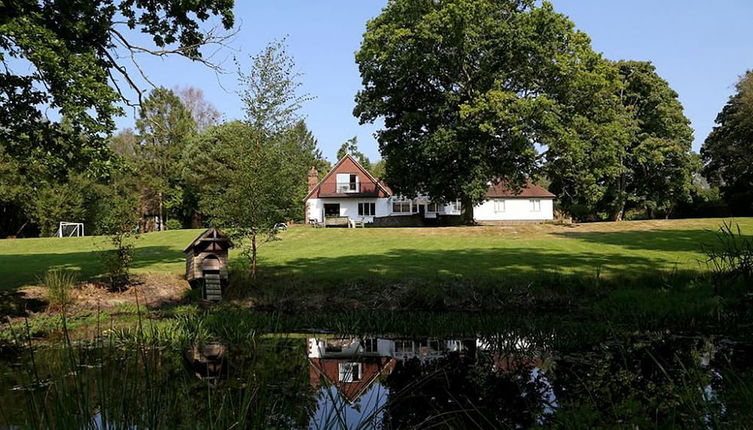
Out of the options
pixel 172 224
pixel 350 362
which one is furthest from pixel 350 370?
pixel 172 224

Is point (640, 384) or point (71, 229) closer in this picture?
point (640, 384)

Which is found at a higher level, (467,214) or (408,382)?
(467,214)

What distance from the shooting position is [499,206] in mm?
59281

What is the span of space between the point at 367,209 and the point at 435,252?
36.1m

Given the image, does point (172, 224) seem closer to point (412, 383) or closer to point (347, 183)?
point (347, 183)

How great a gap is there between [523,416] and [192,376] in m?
4.46

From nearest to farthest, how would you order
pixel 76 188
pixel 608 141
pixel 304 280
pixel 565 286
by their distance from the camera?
pixel 565 286, pixel 304 280, pixel 608 141, pixel 76 188

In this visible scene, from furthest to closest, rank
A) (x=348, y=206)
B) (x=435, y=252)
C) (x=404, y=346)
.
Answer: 1. (x=348, y=206)
2. (x=435, y=252)
3. (x=404, y=346)

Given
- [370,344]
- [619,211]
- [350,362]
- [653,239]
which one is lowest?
[370,344]

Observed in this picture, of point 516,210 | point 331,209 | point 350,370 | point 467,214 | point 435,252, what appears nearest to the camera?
point 350,370

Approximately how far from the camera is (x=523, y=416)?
19.6 feet

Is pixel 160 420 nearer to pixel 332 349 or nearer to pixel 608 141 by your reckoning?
pixel 332 349

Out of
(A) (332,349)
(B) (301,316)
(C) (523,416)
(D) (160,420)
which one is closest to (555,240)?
(B) (301,316)

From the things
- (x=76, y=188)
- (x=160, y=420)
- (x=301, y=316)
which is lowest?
(x=301, y=316)
